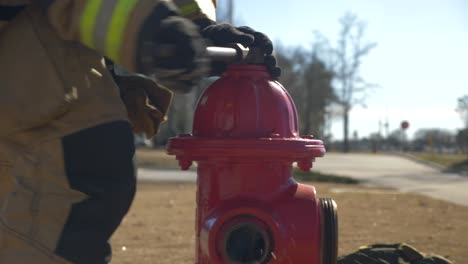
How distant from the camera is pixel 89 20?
153cm

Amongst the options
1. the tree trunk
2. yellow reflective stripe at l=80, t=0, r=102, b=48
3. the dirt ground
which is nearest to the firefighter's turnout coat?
yellow reflective stripe at l=80, t=0, r=102, b=48

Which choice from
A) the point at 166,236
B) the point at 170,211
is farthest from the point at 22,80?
the point at 170,211

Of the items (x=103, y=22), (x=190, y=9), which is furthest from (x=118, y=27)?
(x=190, y=9)

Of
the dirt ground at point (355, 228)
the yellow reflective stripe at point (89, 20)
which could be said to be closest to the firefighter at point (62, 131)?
the yellow reflective stripe at point (89, 20)

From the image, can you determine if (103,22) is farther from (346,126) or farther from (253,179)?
(346,126)

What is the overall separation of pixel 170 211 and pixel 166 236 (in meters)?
2.05

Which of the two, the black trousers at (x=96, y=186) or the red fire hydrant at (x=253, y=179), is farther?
the red fire hydrant at (x=253, y=179)

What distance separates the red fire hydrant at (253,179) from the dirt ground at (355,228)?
2.02m

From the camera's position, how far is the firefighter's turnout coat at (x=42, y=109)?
62.9 inches

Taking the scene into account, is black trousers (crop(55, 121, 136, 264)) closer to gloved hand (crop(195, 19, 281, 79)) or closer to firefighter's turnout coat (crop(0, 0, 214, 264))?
firefighter's turnout coat (crop(0, 0, 214, 264))

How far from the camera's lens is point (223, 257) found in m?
2.03

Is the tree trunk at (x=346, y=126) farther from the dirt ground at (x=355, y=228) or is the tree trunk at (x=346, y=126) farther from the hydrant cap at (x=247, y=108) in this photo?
the hydrant cap at (x=247, y=108)

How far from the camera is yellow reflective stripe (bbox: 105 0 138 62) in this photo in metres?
1.48

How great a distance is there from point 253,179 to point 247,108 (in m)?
0.24
